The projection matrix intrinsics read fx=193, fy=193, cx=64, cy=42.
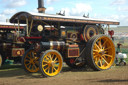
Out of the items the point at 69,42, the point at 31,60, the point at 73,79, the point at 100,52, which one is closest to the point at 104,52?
the point at 100,52

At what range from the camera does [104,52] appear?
8.85m

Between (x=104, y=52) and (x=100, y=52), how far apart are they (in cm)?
24

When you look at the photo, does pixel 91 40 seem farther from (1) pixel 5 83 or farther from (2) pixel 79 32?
(1) pixel 5 83

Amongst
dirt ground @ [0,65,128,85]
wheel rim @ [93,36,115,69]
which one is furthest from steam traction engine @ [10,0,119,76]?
dirt ground @ [0,65,128,85]

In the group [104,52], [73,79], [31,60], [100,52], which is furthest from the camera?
[104,52]

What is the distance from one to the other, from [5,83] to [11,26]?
5545mm

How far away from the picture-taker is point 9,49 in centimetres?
986

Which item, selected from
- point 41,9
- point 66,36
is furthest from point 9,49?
point 41,9

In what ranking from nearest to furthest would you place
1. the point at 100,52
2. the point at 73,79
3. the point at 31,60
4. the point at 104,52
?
the point at 73,79 → the point at 31,60 → the point at 100,52 → the point at 104,52

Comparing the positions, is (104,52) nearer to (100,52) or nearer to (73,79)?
(100,52)

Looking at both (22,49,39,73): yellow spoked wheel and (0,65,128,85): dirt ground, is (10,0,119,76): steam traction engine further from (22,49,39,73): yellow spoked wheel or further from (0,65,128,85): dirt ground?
(0,65,128,85): dirt ground

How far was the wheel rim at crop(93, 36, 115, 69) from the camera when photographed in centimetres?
873

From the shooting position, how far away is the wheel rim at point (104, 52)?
8.73m

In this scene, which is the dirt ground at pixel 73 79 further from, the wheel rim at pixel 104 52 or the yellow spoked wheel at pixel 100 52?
the wheel rim at pixel 104 52
